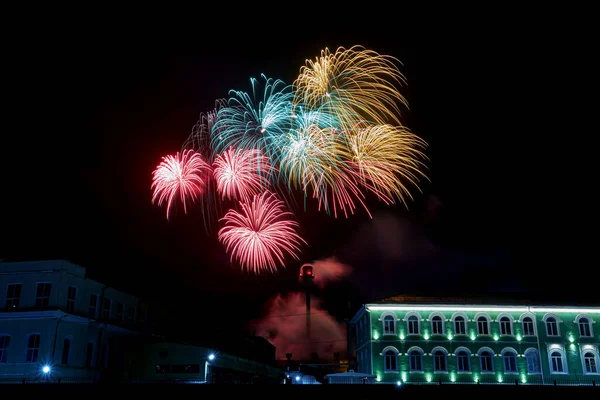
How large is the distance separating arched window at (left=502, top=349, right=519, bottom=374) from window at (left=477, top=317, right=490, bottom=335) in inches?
78.2

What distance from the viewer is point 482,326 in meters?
45.2

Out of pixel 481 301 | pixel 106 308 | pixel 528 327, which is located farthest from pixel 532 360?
pixel 106 308

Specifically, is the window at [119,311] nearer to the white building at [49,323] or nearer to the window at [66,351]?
the white building at [49,323]

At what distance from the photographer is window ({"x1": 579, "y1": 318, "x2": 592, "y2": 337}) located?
45281mm

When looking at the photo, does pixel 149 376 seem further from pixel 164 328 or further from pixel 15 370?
pixel 164 328

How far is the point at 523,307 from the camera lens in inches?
1780

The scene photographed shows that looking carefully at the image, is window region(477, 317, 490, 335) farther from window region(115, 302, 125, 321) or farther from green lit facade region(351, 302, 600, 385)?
window region(115, 302, 125, 321)

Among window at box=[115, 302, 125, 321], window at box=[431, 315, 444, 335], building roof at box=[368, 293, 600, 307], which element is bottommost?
window at box=[431, 315, 444, 335]

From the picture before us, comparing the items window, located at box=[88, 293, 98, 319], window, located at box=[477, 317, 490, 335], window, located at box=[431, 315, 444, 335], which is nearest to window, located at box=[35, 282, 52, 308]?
window, located at box=[88, 293, 98, 319]

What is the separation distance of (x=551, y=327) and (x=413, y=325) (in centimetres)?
1078

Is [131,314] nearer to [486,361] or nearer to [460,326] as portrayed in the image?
→ [460,326]

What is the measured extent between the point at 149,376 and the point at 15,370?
27.0 ft

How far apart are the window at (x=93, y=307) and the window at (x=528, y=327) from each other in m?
32.2

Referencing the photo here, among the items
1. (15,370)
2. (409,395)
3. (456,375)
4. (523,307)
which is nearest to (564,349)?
(523,307)
